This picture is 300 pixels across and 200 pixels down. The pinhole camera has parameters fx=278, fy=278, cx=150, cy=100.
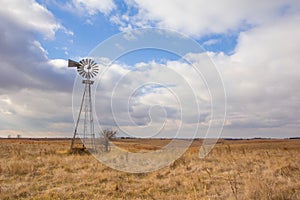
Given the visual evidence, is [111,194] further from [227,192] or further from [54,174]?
[54,174]

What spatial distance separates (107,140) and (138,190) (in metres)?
19.8

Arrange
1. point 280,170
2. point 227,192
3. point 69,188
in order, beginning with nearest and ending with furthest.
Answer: point 227,192 < point 69,188 < point 280,170

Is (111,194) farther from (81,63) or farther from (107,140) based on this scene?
(107,140)

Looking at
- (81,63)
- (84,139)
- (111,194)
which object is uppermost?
(81,63)

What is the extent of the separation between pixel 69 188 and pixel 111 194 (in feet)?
4.66

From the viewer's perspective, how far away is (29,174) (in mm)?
10570

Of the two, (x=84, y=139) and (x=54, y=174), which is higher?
(x=84, y=139)

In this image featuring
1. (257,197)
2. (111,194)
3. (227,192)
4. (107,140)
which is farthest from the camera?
(107,140)

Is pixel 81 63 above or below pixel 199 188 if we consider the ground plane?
above

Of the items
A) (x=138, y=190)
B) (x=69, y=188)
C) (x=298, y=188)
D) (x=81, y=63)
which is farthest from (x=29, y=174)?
(x=81, y=63)

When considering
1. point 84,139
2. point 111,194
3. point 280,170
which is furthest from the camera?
point 84,139

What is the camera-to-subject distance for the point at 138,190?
25.8 ft

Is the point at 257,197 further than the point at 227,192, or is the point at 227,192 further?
the point at 227,192

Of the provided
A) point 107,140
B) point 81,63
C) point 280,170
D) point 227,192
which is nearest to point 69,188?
point 227,192
